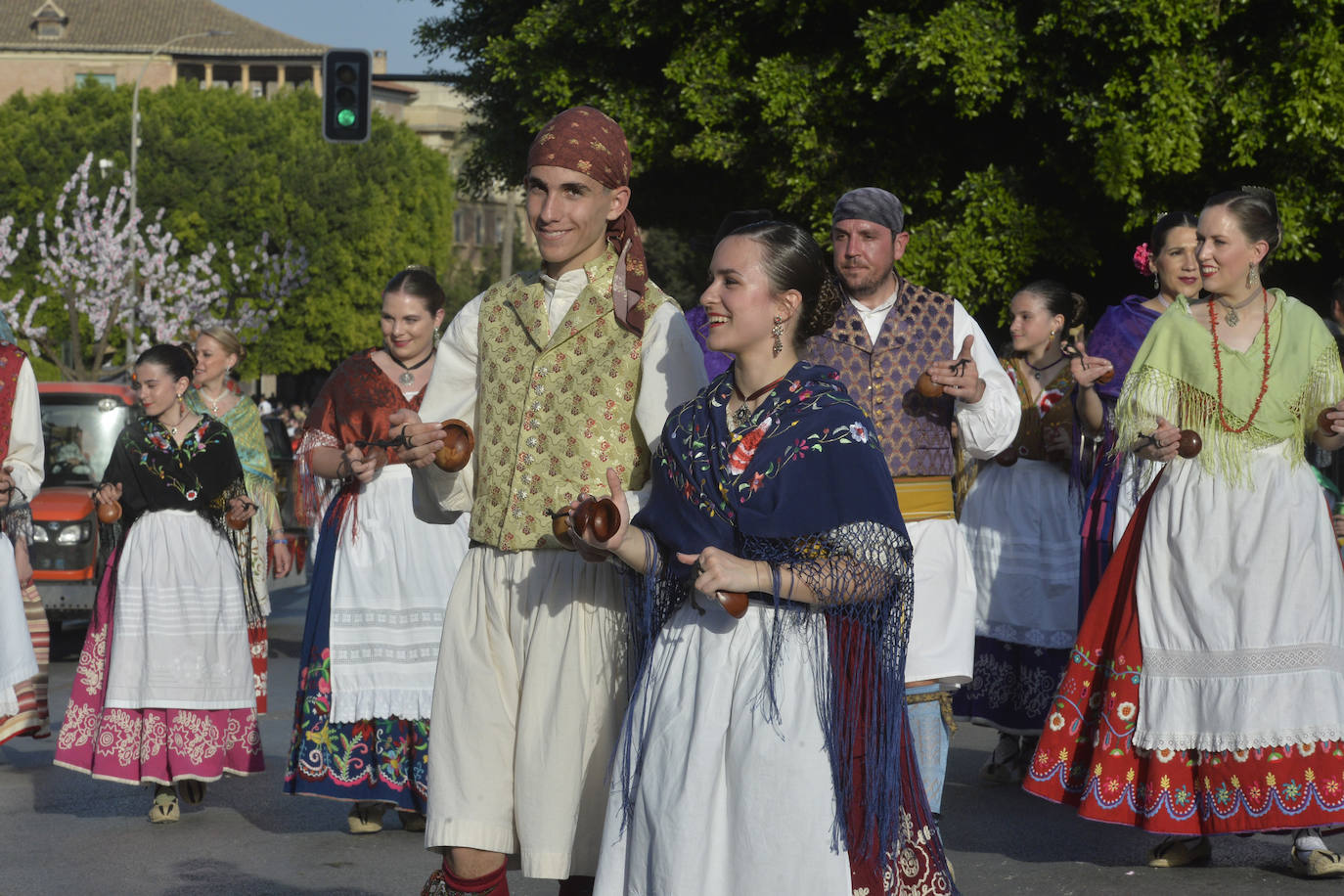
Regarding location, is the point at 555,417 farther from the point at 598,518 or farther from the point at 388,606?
the point at 388,606

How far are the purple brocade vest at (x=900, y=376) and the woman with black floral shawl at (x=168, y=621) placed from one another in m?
3.10

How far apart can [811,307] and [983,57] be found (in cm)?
1278

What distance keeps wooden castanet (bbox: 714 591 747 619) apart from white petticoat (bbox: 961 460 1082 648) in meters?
4.98

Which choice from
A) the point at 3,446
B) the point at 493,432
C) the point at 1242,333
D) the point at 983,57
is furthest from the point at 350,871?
the point at 983,57

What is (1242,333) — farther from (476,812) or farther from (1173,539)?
(476,812)

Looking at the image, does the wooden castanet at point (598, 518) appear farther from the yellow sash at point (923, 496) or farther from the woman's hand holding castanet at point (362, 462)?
the woman's hand holding castanet at point (362, 462)

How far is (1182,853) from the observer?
6.50 m

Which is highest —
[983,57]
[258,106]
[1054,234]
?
[258,106]

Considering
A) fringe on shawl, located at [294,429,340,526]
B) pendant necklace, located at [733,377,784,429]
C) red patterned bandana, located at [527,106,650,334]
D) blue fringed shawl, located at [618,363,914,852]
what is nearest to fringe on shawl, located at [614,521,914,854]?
blue fringed shawl, located at [618,363,914,852]

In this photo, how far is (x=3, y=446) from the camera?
6.92 m

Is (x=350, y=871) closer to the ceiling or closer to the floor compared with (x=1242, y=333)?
closer to the floor

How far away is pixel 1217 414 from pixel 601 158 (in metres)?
2.75

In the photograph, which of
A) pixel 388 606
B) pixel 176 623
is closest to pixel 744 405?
pixel 388 606

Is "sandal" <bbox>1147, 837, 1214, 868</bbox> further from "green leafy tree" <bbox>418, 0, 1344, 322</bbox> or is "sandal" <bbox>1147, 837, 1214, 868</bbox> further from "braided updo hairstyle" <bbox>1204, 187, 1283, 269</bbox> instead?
"green leafy tree" <bbox>418, 0, 1344, 322</bbox>
